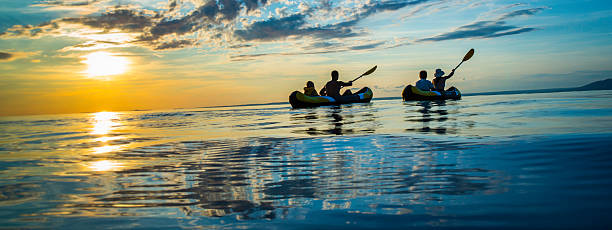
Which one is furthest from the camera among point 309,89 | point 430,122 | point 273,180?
point 309,89

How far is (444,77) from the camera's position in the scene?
23.7 meters

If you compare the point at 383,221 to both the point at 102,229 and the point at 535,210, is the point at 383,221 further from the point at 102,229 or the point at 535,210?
the point at 102,229

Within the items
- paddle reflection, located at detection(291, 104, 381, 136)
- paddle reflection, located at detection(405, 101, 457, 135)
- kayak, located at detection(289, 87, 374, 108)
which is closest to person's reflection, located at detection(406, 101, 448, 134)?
paddle reflection, located at detection(405, 101, 457, 135)

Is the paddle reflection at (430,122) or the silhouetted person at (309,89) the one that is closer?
the paddle reflection at (430,122)

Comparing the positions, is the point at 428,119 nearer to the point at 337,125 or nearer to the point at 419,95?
the point at 337,125

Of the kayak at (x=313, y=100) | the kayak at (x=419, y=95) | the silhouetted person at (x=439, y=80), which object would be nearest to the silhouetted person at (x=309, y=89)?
the kayak at (x=313, y=100)

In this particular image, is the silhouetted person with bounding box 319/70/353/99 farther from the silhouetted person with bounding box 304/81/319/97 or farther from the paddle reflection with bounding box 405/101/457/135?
the paddle reflection with bounding box 405/101/457/135

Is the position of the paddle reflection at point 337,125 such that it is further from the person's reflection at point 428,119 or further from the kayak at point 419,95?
the kayak at point 419,95

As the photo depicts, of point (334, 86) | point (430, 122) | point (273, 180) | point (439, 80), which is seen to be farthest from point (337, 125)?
point (439, 80)

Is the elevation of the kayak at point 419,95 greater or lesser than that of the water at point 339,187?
greater

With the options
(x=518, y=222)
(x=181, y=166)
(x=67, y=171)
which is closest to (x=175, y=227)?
(x=518, y=222)

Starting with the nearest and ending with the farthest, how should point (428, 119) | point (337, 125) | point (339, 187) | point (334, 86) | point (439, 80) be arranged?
point (339, 187), point (337, 125), point (428, 119), point (334, 86), point (439, 80)

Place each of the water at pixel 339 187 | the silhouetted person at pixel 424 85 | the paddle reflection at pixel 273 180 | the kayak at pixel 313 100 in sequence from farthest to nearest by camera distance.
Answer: the silhouetted person at pixel 424 85
the kayak at pixel 313 100
the paddle reflection at pixel 273 180
the water at pixel 339 187

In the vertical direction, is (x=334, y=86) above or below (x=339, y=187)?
above
